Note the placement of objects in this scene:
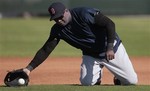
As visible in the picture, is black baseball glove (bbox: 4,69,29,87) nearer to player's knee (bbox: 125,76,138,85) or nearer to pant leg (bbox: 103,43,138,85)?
pant leg (bbox: 103,43,138,85)

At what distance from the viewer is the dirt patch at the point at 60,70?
9.48 meters

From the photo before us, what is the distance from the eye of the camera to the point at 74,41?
26.7 feet

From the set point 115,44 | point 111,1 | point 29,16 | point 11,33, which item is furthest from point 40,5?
point 115,44

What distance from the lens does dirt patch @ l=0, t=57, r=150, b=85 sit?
948 centimetres

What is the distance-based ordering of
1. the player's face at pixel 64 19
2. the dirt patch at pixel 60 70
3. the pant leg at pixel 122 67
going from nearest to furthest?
the player's face at pixel 64 19 < the pant leg at pixel 122 67 < the dirt patch at pixel 60 70

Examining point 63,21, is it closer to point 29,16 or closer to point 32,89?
point 32,89

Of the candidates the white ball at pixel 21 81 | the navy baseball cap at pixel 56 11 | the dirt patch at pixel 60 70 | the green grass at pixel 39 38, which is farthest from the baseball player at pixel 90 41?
the green grass at pixel 39 38

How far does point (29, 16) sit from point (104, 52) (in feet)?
79.4

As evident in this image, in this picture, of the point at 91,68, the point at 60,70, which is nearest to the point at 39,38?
the point at 60,70

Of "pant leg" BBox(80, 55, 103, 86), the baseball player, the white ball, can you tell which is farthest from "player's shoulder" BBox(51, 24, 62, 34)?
the white ball

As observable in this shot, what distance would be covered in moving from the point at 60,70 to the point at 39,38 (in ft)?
30.7

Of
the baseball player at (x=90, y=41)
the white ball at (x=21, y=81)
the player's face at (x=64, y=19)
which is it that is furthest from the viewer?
the white ball at (x=21, y=81)

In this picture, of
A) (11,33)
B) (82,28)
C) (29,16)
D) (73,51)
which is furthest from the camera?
(29,16)

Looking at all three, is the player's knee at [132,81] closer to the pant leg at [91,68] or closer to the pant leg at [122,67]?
the pant leg at [122,67]
